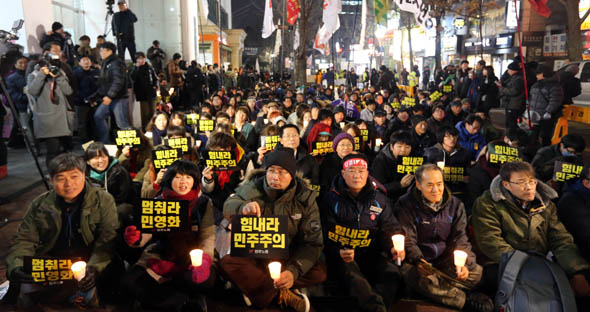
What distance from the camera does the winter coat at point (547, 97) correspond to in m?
8.98

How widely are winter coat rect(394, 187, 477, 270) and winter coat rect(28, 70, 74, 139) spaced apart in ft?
18.1

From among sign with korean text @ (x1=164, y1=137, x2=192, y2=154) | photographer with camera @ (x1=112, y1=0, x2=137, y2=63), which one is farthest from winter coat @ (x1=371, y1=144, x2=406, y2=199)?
photographer with camera @ (x1=112, y1=0, x2=137, y2=63)

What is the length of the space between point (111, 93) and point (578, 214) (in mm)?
7364

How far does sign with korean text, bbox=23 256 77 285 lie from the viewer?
3.00 m

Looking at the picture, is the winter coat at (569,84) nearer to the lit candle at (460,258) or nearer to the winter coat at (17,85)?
the lit candle at (460,258)

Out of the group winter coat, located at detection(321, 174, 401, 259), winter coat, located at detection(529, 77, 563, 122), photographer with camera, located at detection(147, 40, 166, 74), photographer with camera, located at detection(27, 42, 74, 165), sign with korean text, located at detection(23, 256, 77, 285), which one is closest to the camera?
sign with korean text, located at detection(23, 256, 77, 285)

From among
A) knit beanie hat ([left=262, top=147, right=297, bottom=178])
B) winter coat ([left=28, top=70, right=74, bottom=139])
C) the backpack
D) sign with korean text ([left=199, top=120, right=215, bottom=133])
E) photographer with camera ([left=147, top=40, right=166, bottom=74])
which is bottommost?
the backpack

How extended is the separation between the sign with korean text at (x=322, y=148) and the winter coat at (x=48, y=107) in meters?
4.00

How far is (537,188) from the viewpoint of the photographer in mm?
3732

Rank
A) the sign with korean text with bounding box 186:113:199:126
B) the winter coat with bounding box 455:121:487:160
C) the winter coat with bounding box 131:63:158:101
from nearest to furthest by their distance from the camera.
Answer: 1. the winter coat with bounding box 455:121:487:160
2. the sign with korean text with bounding box 186:113:199:126
3. the winter coat with bounding box 131:63:158:101

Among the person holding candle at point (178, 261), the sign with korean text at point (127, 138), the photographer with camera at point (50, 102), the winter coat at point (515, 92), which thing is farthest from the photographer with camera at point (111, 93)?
the winter coat at point (515, 92)

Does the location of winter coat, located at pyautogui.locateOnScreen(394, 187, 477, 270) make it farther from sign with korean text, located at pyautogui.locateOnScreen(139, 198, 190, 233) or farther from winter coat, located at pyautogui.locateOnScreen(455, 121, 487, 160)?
→ winter coat, located at pyautogui.locateOnScreen(455, 121, 487, 160)

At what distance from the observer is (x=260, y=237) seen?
3.20 meters

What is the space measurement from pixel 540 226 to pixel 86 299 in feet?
12.0
